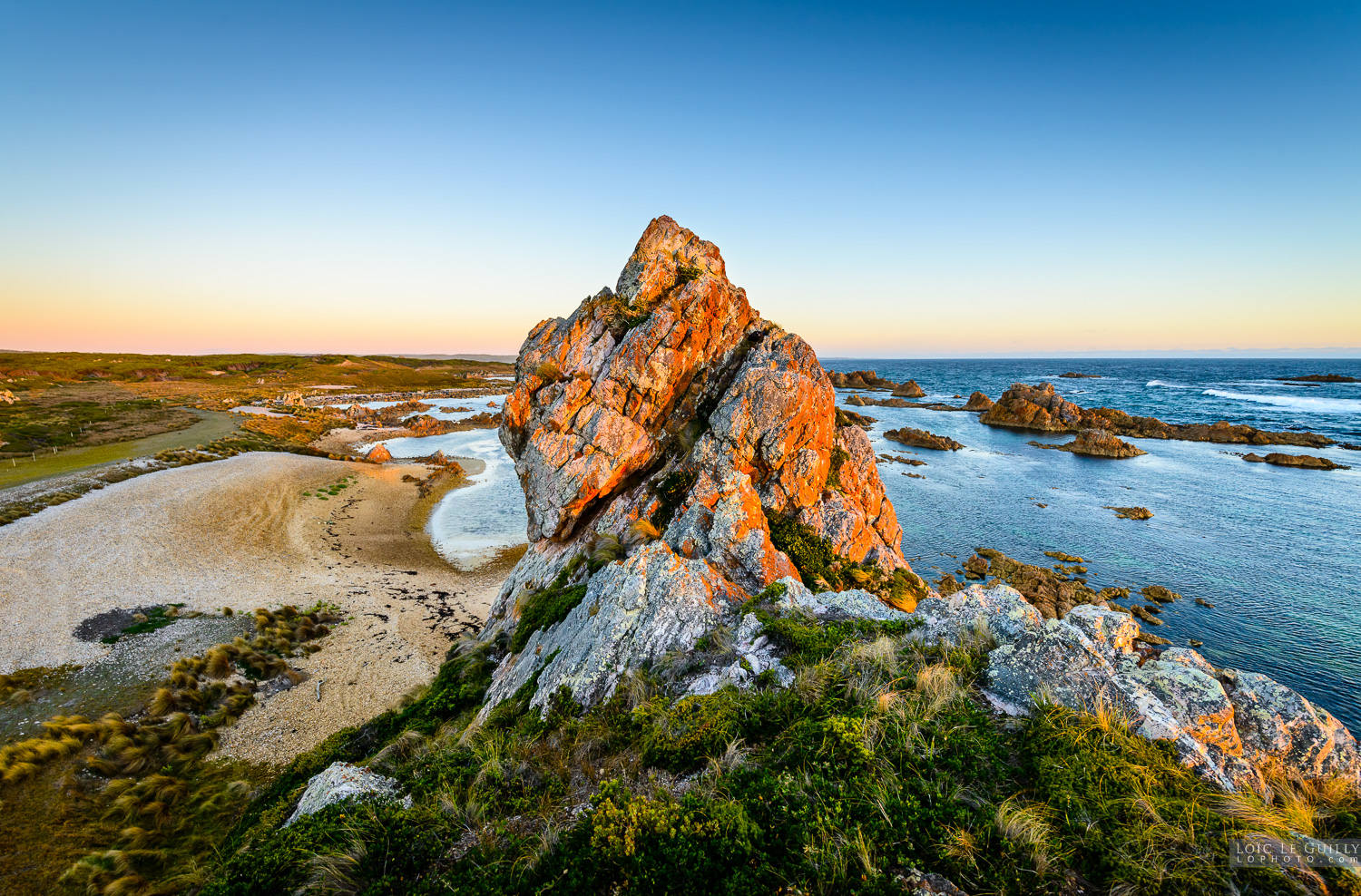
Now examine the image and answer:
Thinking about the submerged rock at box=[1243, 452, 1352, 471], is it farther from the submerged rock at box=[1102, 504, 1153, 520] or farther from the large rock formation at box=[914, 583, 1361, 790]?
the large rock formation at box=[914, 583, 1361, 790]

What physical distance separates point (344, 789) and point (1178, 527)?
44512mm

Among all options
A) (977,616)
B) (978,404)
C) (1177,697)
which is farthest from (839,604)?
(978,404)

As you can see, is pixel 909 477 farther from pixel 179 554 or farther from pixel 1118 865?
pixel 179 554

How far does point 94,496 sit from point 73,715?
27.5 m

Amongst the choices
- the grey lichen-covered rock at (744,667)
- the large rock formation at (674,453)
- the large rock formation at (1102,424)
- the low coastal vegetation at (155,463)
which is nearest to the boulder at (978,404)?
the large rock formation at (1102,424)

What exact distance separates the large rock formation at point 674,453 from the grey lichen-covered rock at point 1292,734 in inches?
306

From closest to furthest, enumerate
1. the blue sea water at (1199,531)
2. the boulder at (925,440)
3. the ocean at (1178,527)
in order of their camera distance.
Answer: the blue sea water at (1199,531) → the ocean at (1178,527) → the boulder at (925,440)

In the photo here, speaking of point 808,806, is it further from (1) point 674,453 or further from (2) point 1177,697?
(1) point 674,453

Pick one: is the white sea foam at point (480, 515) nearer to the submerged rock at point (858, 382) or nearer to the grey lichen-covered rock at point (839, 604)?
the grey lichen-covered rock at point (839, 604)

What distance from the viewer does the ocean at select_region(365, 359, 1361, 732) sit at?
19.9 m

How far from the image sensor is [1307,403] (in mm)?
84062

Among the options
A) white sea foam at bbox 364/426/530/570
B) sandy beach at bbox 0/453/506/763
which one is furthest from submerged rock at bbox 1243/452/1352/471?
sandy beach at bbox 0/453/506/763

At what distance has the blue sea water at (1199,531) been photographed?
64.3ft

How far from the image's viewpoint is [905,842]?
4.60 meters
